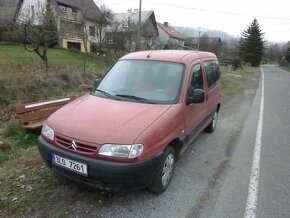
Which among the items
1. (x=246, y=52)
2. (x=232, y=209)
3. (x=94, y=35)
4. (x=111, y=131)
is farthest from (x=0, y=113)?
(x=246, y=52)

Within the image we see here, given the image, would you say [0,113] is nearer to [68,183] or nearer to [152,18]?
[68,183]

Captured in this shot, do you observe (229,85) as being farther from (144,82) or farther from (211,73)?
(144,82)

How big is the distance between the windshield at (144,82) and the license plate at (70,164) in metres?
1.26

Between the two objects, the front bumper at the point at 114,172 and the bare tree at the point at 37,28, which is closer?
the front bumper at the point at 114,172

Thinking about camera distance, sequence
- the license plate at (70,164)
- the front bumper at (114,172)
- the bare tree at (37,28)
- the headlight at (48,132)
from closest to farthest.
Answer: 1. the front bumper at (114,172)
2. the license plate at (70,164)
3. the headlight at (48,132)
4. the bare tree at (37,28)

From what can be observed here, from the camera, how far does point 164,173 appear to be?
369 centimetres

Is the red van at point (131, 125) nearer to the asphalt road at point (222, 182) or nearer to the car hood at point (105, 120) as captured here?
the car hood at point (105, 120)

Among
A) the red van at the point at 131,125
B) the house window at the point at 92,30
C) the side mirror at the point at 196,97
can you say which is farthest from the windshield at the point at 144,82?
the house window at the point at 92,30

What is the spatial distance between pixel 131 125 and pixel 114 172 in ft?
1.96

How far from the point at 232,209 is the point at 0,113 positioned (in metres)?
6.53

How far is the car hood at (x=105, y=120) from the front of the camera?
307 cm

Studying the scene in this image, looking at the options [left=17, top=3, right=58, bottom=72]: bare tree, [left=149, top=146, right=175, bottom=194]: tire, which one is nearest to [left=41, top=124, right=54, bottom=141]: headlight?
[left=149, top=146, right=175, bottom=194]: tire

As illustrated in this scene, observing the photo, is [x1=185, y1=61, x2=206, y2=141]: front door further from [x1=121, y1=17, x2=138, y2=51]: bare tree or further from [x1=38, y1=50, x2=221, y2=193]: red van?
[x1=121, y1=17, x2=138, y2=51]: bare tree

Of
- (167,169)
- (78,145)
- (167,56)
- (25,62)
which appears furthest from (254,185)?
(25,62)
